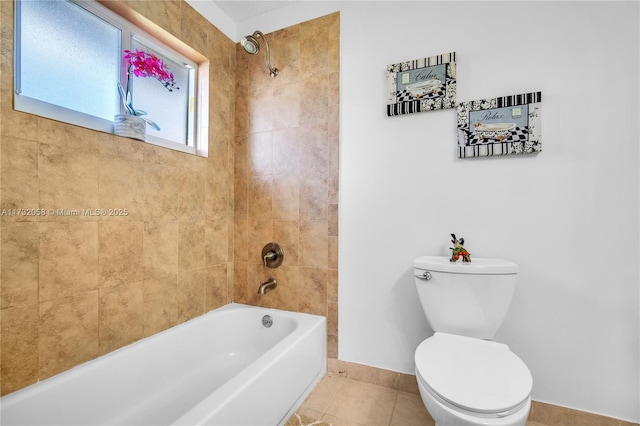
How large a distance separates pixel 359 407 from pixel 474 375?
751mm

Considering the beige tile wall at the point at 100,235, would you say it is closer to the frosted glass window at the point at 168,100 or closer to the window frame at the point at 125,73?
the window frame at the point at 125,73

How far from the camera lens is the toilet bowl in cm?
86

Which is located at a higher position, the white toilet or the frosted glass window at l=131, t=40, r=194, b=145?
the frosted glass window at l=131, t=40, r=194, b=145

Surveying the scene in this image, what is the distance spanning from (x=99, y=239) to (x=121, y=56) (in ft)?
3.21

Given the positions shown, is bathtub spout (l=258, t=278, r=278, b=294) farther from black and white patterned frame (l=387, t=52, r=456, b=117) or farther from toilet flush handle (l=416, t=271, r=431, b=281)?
black and white patterned frame (l=387, t=52, r=456, b=117)

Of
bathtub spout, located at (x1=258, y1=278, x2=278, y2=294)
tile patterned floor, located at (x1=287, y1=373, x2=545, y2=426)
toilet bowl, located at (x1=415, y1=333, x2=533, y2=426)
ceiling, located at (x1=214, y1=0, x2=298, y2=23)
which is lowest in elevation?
tile patterned floor, located at (x1=287, y1=373, x2=545, y2=426)

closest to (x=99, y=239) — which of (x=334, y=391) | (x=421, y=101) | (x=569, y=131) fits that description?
(x=334, y=391)

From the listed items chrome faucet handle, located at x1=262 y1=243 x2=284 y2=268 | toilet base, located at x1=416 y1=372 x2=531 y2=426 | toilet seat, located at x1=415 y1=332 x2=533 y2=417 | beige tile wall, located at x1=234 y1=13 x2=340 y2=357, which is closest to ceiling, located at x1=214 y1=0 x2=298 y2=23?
beige tile wall, located at x1=234 y1=13 x2=340 y2=357

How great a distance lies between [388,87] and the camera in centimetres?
166

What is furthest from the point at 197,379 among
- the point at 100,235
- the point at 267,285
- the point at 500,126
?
the point at 500,126

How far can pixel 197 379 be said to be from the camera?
158cm

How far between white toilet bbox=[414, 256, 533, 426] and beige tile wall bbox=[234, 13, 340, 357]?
0.66 m

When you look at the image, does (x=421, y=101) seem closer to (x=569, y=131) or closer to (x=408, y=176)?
(x=408, y=176)

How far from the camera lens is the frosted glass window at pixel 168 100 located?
64.6 inches
